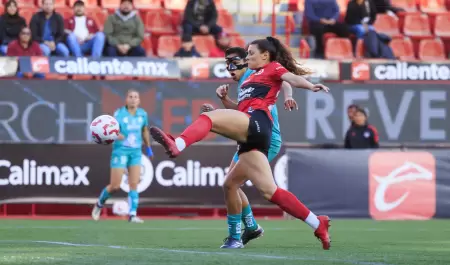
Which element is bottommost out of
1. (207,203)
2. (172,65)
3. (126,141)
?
(207,203)

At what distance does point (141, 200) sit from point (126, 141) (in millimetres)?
1565

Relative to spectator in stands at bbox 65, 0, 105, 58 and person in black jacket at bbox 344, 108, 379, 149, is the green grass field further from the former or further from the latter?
spectator in stands at bbox 65, 0, 105, 58

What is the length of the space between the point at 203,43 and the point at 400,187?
5.29 metres

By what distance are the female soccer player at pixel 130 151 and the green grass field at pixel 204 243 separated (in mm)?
464

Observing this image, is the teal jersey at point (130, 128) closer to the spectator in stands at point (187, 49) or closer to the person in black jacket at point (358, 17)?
the spectator in stands at point (187, 49)

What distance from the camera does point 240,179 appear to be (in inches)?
396

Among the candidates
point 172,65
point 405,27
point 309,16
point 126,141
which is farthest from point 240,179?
point 405,27

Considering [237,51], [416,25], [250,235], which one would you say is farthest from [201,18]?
[250,235]

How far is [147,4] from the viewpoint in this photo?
71.6ft

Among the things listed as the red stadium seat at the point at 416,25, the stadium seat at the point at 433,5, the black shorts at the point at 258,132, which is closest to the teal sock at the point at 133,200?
the black shorts at the point at 258,132

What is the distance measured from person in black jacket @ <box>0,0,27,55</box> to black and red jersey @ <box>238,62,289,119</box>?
1018 centimetres

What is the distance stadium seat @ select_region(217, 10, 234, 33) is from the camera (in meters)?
21.6

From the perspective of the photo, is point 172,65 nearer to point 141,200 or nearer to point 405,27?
point 141,200

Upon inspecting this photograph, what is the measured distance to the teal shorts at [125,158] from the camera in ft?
52.3
